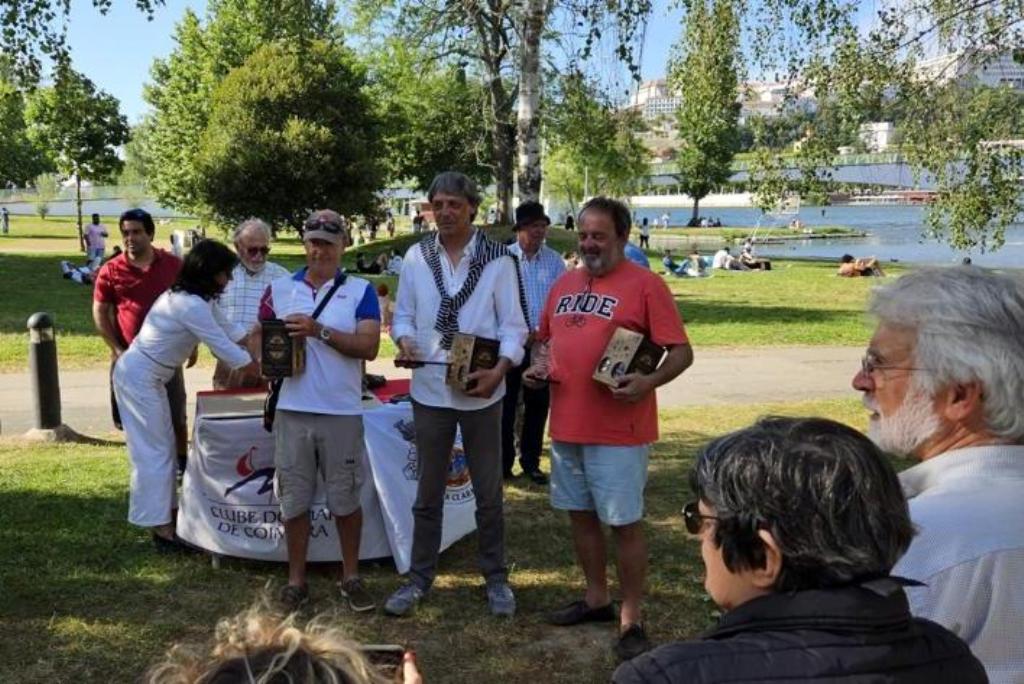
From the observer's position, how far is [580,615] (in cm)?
444

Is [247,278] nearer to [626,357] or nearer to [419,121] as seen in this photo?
[626,357]

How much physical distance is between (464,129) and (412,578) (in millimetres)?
38669

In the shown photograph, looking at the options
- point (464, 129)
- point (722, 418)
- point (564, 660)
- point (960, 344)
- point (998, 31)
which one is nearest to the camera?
A: point (960, 344)

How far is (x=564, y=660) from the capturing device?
409 cm

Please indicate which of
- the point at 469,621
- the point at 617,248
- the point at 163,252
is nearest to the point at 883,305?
the point at 617,248

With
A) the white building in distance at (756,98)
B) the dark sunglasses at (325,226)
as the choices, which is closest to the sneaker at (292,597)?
the dark sunglasses at (325,226)

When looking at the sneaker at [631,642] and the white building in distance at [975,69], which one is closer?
the sneaker at [631,642]

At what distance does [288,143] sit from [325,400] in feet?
95.0

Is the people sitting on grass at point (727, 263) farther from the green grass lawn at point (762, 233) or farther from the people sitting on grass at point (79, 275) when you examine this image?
the green grass lawn at point (762, 233)

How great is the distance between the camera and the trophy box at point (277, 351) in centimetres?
423

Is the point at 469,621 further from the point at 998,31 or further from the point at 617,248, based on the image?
the point at 998,31

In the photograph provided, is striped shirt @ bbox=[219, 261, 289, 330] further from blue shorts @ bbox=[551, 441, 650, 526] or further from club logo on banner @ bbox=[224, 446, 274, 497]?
blue shorts @ bbox=[551, 441, 650, 526]

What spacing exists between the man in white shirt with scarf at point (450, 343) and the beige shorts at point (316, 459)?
318mm

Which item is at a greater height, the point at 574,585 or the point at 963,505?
the point at 963,505
